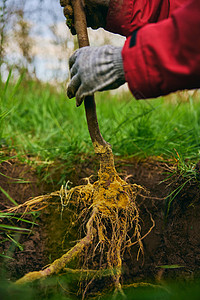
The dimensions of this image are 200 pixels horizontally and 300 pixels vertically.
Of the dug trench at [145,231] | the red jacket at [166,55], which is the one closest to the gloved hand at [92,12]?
the red jacket at [166,55]

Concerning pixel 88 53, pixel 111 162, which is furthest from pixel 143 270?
pixel 88 53

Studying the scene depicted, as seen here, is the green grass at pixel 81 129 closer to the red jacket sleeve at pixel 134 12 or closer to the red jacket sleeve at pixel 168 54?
the red jacket sleeve at pixel 134 12

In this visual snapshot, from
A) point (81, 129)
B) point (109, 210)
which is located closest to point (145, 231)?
point (109, 210)

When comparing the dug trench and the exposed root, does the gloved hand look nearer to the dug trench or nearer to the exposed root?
the exposed root

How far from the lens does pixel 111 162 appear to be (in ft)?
4.32

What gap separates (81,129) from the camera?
2131 mm

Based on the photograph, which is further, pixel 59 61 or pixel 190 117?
pixel 59 61

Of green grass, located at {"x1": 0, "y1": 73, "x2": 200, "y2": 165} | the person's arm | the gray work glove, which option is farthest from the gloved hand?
green grass, located at {"x1": 0, "y1": 73, "x2": 200, "y2": 165}

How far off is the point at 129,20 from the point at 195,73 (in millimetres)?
504

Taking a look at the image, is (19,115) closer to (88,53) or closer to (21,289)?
(88,53)

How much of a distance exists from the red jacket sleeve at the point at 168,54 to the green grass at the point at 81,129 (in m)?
0.59

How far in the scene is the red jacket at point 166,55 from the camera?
34.7 inches

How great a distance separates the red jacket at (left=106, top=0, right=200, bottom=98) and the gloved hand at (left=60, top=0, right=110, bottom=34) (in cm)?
36

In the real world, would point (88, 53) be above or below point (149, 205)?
above
